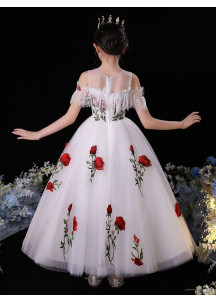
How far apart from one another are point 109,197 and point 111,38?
1223 mm

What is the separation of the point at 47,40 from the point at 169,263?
2896mm

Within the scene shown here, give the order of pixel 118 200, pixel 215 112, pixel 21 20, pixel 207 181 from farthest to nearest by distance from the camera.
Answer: pixel 215 112 < pixel 21 20 < pixel 207 181 < pixel 118 200

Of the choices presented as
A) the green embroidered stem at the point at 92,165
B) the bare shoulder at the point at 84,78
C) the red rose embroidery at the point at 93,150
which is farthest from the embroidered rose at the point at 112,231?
the bare shoulder at the point at 84,78

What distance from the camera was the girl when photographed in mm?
4273

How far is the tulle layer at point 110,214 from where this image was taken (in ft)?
14.0

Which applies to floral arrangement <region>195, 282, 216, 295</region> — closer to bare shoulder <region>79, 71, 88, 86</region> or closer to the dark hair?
bare shoulder <region>79, 71, 88, 86</region>

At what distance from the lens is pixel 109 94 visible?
4.40 metres

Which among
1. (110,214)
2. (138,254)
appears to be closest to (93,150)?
(110,214)

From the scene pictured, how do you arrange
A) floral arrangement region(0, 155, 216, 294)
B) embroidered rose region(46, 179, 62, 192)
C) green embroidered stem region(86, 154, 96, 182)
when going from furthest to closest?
1. floral arrangement region(0, 155, 216, 294)
2. embroidered rose region(46, 179, 62, 192)
3. green embroidered stem region(86, 154, 96, 182)

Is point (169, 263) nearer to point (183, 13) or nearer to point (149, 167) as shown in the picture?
point (149, 167)

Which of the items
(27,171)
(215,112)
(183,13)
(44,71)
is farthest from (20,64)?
(215,112)

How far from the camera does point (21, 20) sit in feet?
19.8

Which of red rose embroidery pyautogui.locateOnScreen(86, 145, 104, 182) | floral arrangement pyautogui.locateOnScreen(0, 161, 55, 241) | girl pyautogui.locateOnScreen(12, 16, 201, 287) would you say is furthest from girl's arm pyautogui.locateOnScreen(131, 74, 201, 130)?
floral arrangement pyautogui.locateOnScreen(0, 161, 55, 241)

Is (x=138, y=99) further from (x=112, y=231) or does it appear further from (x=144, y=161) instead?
(x=112, y=231)
